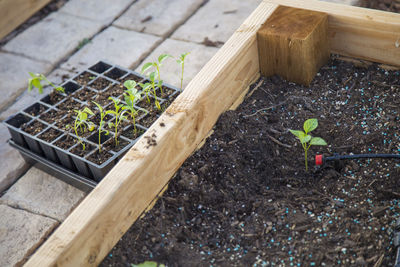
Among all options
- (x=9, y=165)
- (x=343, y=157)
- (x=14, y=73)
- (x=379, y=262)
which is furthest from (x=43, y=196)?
(x=379, y=262)

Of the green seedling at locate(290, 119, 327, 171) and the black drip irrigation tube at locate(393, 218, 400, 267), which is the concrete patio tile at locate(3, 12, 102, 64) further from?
the black drip irrigation tube at locate(393, 218, 400, 267)

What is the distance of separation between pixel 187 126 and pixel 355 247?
2.42ft

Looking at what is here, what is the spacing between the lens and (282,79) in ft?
7.35

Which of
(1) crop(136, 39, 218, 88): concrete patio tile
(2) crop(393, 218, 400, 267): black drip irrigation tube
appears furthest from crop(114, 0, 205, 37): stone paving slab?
(2) crop(393, 218, 400, 267): black drip irrigation tube

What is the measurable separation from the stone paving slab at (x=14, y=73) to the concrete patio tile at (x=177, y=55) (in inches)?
31.0

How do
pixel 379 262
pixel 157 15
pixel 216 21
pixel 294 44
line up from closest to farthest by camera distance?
pixel 379 262 → pixel 294 44 → pixel 216 21 → pixel 157 15

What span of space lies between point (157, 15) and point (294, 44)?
6.44 ft

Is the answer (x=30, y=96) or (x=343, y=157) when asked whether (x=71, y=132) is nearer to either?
(x=30, y=96)

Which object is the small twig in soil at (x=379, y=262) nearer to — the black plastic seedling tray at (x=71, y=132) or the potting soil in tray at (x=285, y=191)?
the potting soil in tray at (x=285, y=191)

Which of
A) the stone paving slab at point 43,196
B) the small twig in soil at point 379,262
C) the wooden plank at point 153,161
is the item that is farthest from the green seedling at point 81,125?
the small twig in soil at point 379,262

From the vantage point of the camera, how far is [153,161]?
169 centimetres

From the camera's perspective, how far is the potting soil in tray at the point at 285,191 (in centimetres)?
159

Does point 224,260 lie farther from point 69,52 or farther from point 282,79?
point 69,52

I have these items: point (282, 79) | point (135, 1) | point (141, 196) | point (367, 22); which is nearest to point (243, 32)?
point (282, 79)
